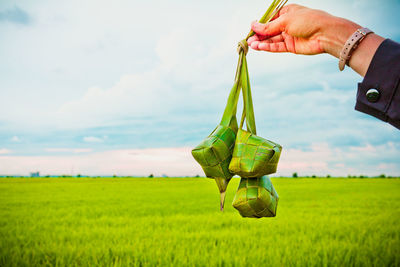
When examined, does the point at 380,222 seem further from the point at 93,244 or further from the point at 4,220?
the point at 4,220

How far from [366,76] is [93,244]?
21.3 ft

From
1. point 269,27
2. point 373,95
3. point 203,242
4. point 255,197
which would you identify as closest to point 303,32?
point 269,27

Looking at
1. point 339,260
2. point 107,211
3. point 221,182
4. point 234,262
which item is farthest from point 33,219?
point 221,182

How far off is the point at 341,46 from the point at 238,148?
778mm

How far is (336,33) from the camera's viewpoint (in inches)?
60.1

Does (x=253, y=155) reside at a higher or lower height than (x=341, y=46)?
lower

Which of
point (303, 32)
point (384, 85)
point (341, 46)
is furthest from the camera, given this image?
point (303, 32)

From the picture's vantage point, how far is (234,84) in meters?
1.48

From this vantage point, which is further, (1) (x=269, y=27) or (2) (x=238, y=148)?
(1) (x=269, y=27)

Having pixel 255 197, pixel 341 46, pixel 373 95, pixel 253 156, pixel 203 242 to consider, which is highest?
pixel 341 46

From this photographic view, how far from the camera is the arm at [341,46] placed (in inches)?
49.2

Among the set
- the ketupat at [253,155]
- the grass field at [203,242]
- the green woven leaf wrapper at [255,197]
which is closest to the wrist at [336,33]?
the ketupat at [253,155]

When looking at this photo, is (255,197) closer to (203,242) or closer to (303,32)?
(303,32)

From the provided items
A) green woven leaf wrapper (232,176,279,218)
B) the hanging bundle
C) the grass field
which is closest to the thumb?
the hanging bundle
